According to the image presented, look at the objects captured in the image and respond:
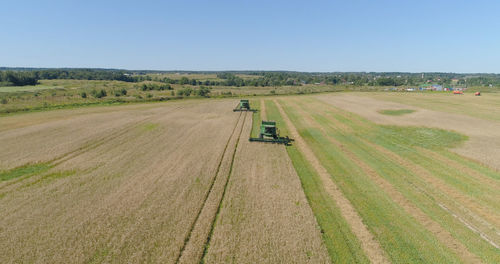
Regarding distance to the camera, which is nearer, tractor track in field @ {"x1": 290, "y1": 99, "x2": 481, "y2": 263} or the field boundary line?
the field boundary line

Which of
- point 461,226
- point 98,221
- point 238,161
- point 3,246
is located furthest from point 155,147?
point 461,226

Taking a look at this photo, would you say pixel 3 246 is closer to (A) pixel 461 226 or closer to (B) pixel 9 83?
(A) pixel 461 226

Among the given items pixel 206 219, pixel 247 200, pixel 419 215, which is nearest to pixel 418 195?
pixel 419 215

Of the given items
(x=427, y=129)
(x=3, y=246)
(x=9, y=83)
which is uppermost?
A: (x=9, y=83)

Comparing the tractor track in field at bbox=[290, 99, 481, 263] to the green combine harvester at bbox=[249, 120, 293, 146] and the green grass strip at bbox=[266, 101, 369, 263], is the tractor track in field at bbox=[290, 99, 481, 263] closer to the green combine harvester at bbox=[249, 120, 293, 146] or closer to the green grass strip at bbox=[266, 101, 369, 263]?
the green grass strip at bbox=[266, 101, 369, 263]

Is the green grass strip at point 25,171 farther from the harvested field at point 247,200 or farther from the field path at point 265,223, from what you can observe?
the field path at point 265,223

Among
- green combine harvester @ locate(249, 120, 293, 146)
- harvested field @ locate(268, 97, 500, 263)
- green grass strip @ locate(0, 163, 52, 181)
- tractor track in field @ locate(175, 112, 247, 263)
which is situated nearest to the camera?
tractor track in field @ locate(175, 112, 247, 263)

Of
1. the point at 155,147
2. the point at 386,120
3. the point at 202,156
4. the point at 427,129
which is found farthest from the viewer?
the point at 386,120

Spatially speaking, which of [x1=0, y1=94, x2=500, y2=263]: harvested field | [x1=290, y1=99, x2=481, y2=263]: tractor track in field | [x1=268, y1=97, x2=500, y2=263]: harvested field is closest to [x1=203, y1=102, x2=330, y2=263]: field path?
[x1=0, y1=94, x2=500, y2=263]: harvested field

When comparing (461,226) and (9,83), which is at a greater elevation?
(9,83)
